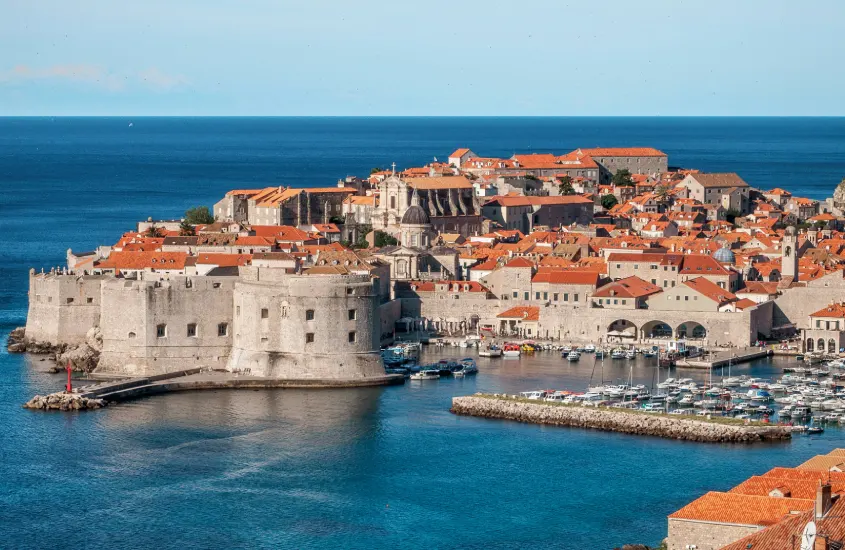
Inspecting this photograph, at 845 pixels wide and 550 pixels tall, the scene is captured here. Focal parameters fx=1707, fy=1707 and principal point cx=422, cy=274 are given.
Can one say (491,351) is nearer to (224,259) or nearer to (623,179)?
(224,259)

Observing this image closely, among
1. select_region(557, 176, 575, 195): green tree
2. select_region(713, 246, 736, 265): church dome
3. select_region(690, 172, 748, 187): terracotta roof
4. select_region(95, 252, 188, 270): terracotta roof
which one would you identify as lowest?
select_region(95, 252, 188, 270): terracotta roof

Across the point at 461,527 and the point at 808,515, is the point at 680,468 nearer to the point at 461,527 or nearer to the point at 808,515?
the point at 461,527

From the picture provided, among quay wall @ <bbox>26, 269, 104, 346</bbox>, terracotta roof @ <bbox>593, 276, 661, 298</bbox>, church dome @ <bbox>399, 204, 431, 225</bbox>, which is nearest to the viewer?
quay wall @ <bbox>26, 269, 104, 346</bbox>

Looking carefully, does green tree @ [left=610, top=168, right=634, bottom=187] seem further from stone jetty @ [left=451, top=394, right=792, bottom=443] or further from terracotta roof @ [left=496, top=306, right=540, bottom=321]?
stone jetty @ [left=451, top=394, right=792, bottom=443]

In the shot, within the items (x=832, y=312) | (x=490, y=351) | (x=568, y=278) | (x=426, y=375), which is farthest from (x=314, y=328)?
(x=832, y=312)

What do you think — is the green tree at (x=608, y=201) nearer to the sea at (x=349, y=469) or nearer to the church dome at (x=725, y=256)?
the church dome at (x=725, y=256)

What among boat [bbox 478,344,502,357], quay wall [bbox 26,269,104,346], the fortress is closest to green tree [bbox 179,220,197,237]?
quay wall [bbox 26,269,104,346]

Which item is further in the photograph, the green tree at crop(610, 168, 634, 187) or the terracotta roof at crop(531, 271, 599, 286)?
the green tree at crop(610, 168, 634, 187)
